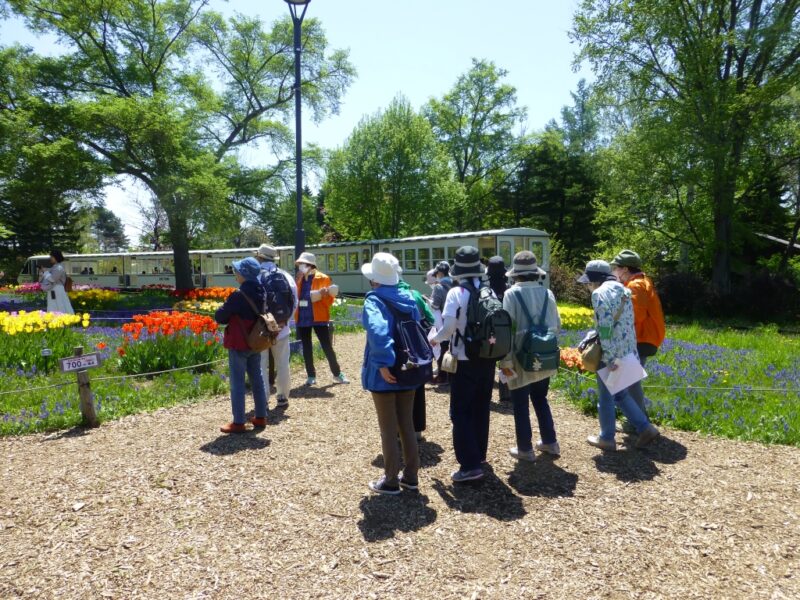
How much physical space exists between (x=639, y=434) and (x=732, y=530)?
1468 millimetres

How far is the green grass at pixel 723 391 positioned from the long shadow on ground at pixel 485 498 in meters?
2.60

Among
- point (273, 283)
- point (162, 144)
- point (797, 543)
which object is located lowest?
point (797, 543)

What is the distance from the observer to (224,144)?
22781mm

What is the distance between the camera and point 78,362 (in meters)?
5.43

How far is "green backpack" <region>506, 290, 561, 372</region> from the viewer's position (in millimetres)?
4477

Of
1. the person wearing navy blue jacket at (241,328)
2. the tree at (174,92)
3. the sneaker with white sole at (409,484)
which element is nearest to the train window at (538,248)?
the tree at (174,92)

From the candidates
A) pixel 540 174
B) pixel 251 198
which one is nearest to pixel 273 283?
pixel 251 198

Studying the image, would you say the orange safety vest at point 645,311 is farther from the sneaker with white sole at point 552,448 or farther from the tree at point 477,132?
the tree at point 477,132

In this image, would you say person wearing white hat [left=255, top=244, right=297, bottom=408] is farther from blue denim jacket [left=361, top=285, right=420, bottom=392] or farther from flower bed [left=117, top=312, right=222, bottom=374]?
blue denim jacket [left=361, top=285, right=420, bottom=392]

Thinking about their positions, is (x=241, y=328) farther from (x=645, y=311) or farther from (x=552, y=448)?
(x=645, y=311)

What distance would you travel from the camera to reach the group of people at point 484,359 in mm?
3900

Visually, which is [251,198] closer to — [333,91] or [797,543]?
[333,91]

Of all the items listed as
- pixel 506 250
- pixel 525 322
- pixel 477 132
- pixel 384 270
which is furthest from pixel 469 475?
pixel 477 132

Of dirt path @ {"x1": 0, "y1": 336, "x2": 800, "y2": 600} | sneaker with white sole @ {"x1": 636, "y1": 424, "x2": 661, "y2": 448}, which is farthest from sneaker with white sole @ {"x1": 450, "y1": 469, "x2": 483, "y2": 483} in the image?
sneaker with white sole @ {"x1": 636, "y1": 424, "x2": 661, "y2": 448}
